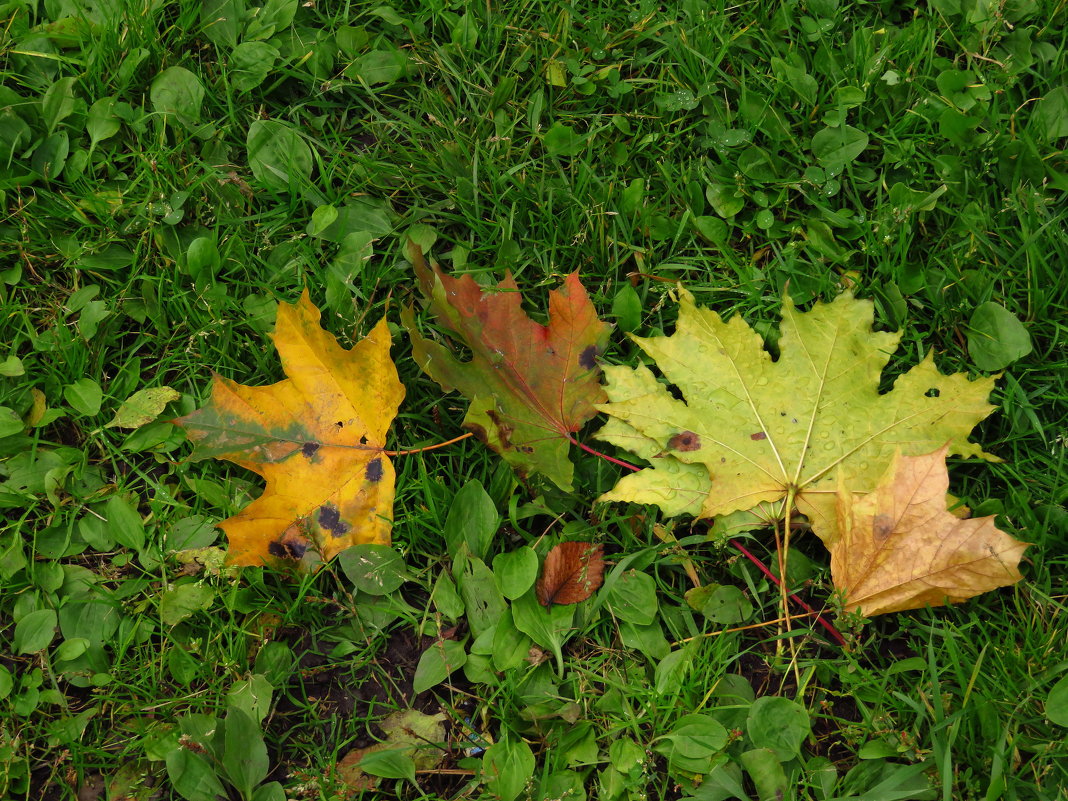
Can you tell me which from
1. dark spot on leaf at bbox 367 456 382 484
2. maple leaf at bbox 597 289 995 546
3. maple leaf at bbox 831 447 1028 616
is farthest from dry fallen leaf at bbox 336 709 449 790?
maple leaf at bbox 831 447 1028 616

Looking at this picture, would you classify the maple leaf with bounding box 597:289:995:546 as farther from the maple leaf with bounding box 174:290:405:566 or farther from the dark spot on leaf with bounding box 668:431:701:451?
the maple leaf with bounding box 174:290:405:566

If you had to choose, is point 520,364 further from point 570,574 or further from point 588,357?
point 570,574

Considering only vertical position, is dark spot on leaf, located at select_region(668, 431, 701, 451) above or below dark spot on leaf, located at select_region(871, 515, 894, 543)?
above

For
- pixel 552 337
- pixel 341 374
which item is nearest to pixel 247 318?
pixel 341 374

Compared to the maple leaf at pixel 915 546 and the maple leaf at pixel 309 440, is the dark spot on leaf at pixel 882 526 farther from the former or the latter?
the maple leaf at pixel 309 440

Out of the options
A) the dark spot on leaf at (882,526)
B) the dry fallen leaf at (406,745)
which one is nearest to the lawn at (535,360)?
the dry fallen leaf at (406,745)

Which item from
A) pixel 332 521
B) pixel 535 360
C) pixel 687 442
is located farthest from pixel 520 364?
pixel 332 521
